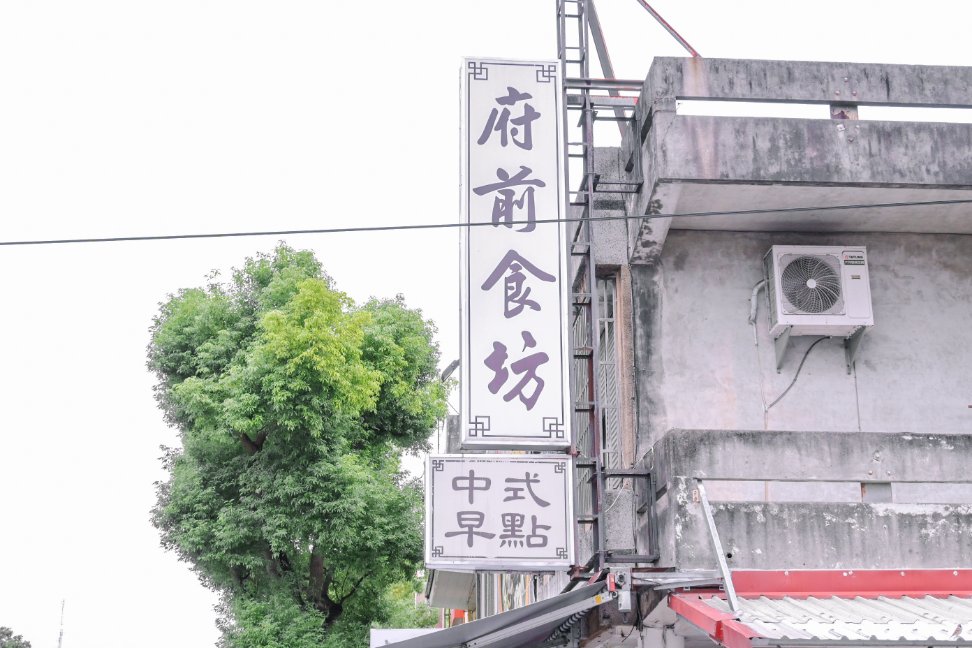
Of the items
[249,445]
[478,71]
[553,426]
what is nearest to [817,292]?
[553,426]

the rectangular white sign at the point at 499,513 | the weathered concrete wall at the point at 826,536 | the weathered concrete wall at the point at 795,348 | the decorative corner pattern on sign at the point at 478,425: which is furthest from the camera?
the weathered concrete wall at the point at 795,348

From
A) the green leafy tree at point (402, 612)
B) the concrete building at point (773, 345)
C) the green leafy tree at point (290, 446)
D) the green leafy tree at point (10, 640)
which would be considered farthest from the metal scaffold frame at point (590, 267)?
the green leafy tree at point (10, 640)

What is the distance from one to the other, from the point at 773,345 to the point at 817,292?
60 centimetres

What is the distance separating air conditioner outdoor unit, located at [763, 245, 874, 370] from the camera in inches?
380

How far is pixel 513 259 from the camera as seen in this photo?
9070mm

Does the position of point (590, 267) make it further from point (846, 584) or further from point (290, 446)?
point (290, 446)

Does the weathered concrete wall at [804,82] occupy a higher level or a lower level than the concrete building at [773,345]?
higher

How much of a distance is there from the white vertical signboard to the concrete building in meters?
0.75

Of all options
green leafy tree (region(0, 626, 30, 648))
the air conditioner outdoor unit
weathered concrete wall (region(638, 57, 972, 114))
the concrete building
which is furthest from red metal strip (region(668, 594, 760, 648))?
green leafy tree (region(0, 626, 30, 648))

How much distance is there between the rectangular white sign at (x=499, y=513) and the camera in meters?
8.18

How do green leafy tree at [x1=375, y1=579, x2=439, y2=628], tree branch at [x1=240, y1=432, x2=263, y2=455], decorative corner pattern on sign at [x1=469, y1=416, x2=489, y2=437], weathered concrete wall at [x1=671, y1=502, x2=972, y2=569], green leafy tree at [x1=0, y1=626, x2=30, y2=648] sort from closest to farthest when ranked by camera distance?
weathered concrete wall at [x1=671, y1=502, x2=972, y2=569], decorative corner pattern on sign at [x1=469, y1=416, x2=489, y2=437], tree branch at [x1=240, y1=432, x2=263, y2=455], green leafy tree at [x1=375, y1=579, x2=439, y2=628], green leafy tree at [x1=0, y1=626, x2=30, y2=648]

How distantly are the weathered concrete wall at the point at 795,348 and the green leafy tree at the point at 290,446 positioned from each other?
26.7 feet

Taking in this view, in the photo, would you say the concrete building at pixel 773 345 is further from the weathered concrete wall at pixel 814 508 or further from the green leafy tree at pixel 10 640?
the green leafy tree at pixel 10 640

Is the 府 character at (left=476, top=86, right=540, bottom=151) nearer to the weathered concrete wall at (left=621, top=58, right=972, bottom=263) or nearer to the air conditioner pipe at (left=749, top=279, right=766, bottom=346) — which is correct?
the weathered concrete wall at (left=621, top=58, right=972, bottom=263)
